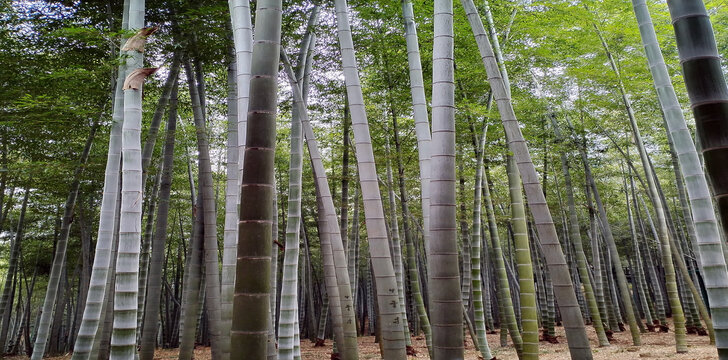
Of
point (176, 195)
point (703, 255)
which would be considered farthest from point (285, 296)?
point (176, 195)

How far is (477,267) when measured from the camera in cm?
597

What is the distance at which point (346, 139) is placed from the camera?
282 inches

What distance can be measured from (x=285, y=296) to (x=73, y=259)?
14203mm

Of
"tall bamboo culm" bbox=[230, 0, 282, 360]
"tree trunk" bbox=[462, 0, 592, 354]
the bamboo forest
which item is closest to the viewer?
"tall bamboo culm" bbox=[230, 0, 282, 360]

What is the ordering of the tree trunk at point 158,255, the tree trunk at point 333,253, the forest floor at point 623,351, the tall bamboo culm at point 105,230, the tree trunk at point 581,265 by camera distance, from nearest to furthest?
the tree trunk at point 333,253, the tall bamboo culm at point 105,230, the tree trunk at point 158,255, the forest floor at point 623,351, the tree trunk at point 581,265

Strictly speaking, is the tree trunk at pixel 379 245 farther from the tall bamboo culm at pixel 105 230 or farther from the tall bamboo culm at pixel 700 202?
the tall bamboo culm at pixel 105 230

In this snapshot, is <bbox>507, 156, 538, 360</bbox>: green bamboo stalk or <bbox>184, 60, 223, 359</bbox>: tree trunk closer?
<bbox>507, 156, 538, 360</bbox>: green bamboo stalk

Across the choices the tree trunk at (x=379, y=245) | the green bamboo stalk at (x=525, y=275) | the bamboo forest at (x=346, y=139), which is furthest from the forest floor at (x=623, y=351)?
the tree trunk at (x=379, y=245)

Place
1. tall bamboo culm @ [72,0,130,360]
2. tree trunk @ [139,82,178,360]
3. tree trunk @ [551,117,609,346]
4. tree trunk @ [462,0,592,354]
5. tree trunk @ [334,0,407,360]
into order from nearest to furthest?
tree trunk @ [462,0,592,354], tree trunk @ [334,0,407,360], tall bamboo culm @ [72,0,130,360], tree trunk @ [139,82,178,360], tree trunk @ [551,117,609,346]

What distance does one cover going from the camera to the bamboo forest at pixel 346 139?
2143 mm

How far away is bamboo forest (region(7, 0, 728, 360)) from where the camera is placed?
2.14m

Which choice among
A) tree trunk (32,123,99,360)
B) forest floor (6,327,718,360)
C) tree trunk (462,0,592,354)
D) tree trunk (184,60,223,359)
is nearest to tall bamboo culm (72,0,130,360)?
tree trunk (184,60,223,359)

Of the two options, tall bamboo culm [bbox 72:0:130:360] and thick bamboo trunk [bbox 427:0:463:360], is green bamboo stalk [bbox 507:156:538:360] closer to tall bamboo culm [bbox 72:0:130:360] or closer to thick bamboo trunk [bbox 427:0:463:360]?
thick bamboo trunk [bbox 427:0:463:360]

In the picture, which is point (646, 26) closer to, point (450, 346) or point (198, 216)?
point (450, 346)
